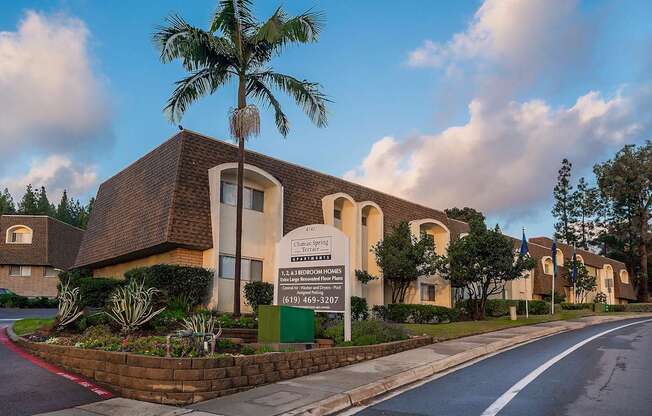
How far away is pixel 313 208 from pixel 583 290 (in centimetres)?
3535

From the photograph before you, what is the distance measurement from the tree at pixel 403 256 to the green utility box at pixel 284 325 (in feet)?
46.8

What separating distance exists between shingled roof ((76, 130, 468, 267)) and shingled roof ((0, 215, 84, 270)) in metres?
19.6

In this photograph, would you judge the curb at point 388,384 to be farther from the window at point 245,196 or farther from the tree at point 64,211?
the tree at point 64,211

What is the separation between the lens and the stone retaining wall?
928 cm

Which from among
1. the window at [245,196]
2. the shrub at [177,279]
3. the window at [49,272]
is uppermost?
the window at [245,196]

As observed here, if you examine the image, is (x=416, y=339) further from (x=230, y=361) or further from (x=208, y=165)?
(x=208, y=165)

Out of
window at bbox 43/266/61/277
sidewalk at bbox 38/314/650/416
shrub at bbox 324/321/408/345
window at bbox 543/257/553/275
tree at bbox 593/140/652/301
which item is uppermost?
tree at bbox 593/140/652/301

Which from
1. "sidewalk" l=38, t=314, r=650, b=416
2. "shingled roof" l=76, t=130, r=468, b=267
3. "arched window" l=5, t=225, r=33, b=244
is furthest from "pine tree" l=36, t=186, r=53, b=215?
"sidewalk" l=38, t=314, r=650, b=416

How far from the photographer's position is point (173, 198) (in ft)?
67.5

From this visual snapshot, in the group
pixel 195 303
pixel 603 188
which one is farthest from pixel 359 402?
pixel 603 188

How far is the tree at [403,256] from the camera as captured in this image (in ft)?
89.9

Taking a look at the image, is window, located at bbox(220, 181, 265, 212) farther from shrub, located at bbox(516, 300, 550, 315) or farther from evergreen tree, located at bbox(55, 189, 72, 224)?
evergreen tree, located at bbox(55, 189, 72, 224)

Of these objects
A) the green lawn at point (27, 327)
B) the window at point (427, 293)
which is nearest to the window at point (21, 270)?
the green lawn at point (27, 327)

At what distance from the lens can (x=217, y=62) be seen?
1867cm
